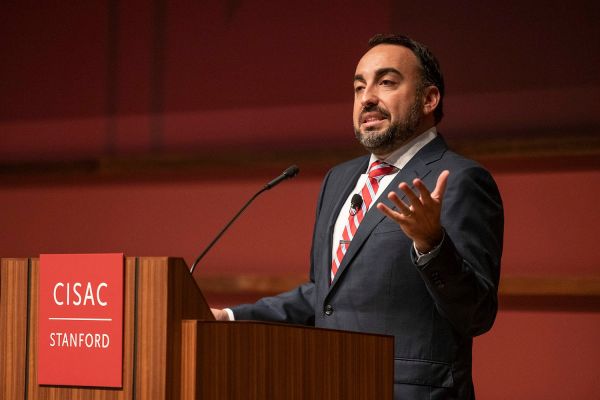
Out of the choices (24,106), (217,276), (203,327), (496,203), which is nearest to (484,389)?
(217,276)

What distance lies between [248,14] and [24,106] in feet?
3.29

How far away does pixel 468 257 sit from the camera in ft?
5.19

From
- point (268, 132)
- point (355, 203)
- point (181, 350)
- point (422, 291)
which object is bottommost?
point (181, 350)

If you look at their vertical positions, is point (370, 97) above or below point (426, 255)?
above

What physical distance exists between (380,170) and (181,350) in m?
0.89

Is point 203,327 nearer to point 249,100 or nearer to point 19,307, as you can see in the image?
point 19,307

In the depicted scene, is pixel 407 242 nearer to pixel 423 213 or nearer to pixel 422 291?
pixel 422 291

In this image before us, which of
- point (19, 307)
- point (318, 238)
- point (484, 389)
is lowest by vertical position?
point (484, 389)

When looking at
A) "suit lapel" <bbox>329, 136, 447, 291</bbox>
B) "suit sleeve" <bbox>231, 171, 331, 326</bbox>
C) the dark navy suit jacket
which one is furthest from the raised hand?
"suit sleeve" <bbox>231, 171, 331, 326</bbox>

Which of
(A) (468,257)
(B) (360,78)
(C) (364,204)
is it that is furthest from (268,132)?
(A) (468,257)

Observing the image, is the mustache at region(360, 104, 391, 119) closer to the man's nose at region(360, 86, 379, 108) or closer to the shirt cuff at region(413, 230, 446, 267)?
the man's nose at region(360, 86, 379, 108)

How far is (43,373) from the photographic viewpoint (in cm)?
113

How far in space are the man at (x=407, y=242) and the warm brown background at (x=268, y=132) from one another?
901 mm

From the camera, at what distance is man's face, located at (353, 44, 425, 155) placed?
1845 mm
